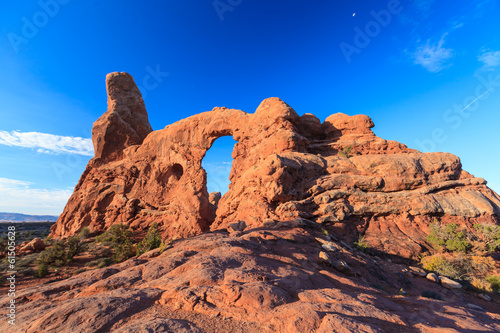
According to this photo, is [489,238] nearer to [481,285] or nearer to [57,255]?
[481,285]

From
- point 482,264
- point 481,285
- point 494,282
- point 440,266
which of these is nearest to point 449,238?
point 482,264

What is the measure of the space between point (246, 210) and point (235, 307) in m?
10.2

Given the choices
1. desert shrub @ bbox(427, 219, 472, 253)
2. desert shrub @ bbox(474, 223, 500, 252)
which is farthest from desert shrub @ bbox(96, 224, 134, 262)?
desert shrub @ bbox(474, 223, 500, 252)

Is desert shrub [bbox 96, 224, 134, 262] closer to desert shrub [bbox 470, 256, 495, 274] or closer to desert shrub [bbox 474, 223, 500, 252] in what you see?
desert shrub [bbox 470, 256, 495, 274]

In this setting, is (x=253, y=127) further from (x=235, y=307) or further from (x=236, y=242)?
(x=235, y=307)

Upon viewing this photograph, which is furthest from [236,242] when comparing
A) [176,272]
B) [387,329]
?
[387,329]

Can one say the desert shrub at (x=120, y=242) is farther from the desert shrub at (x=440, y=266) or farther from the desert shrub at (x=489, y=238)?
the desert shrub at (x=489, y=238)

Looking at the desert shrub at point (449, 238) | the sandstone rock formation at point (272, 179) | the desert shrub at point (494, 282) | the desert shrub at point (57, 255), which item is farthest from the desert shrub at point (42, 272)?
the desert shrub at point (449, 238)

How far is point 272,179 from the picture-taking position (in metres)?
13.3

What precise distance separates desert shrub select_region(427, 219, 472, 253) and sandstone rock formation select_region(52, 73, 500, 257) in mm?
665

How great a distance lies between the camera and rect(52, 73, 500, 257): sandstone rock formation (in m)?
12.9

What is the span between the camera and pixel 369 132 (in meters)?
18.8

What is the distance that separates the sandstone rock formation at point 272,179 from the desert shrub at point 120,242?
3.43 metres

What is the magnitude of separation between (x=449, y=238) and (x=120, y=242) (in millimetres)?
22033
